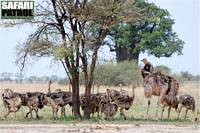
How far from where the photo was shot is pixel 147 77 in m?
22.5

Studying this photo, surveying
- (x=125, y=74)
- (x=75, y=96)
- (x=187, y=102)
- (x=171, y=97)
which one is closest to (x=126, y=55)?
(x=125, y=74)

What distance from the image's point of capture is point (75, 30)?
22.5 meters

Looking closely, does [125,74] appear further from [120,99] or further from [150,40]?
[120,99]

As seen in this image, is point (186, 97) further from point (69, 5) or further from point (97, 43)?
point (69, 5)

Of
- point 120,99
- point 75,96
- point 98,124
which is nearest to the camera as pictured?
point 98,124

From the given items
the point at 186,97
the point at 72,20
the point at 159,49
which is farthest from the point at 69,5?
the point at 159,49

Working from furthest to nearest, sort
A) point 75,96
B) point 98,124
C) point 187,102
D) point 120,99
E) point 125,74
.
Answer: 1. point 125,74
2. point 75,96
3. point 187,102
4. point 120,99
5. point 98,124

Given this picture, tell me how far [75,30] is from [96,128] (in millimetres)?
4368

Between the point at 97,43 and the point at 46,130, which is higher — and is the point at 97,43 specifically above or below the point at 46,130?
above

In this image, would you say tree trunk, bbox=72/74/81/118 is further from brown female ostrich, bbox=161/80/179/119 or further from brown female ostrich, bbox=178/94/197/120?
brown female ostrich, bbox=178/94/197/120

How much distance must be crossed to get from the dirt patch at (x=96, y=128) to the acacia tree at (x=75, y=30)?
2.89 m

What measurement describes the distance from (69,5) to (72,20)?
1.95 feet

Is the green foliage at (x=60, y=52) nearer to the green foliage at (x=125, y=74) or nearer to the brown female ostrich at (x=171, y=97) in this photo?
the brown female ostrich at (x=171, y=97)

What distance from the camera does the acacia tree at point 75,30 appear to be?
22000 mm
